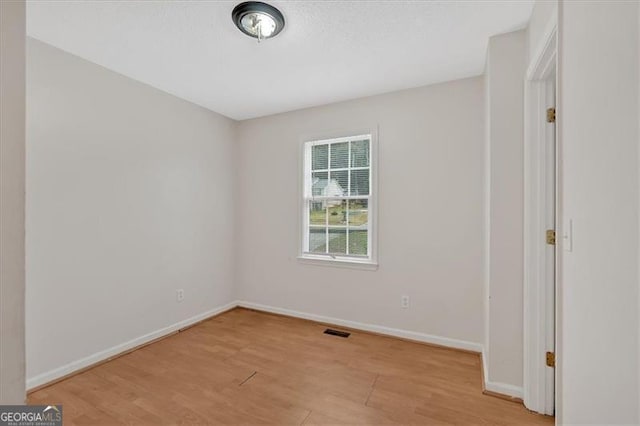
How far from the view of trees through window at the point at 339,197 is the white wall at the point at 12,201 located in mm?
2823

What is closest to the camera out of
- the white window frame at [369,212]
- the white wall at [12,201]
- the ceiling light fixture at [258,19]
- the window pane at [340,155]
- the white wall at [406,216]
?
the white wall at [12,201]

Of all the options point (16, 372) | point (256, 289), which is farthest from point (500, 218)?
point (256, 289)

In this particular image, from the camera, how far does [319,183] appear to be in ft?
11.8

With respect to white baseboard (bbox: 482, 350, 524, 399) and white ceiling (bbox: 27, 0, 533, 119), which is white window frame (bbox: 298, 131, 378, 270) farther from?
white baseboard (bbox: 482, 350, 524, 399)

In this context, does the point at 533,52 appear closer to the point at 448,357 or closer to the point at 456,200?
the point at 456,200

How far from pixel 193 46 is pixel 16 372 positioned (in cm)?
226

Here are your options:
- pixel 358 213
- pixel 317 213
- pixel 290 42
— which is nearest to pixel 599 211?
pixel 290 42

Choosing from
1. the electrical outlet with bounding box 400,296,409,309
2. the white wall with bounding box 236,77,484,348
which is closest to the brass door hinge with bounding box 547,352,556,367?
the white wall with bounding box 236,77,484,348

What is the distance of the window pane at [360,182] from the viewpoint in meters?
3.27

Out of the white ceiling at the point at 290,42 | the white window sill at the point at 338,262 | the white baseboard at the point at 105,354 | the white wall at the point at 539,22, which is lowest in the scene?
the white baseboard at the point at 105,354

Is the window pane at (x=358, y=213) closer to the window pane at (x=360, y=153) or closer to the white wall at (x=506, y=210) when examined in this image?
the window pane at (x=360, y=153)

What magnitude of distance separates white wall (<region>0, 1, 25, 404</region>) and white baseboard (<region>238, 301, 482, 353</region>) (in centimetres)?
287

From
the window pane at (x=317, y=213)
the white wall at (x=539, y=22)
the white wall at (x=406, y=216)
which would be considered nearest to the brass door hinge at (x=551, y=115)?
the white wall at (x=539, y=22)

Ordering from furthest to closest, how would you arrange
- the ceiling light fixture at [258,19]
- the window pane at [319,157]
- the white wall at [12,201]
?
the window pane at [319,157], the ceiling light fixture at [258,19], the white wall at [12,201]
